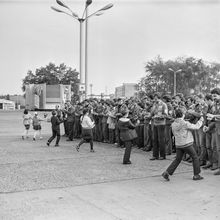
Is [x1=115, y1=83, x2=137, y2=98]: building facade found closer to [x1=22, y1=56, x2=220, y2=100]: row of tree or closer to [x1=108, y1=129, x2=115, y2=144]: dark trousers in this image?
[x1=22, y1=56, x2=220, y2=100]: row of tree

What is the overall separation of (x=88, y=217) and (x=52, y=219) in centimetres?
51

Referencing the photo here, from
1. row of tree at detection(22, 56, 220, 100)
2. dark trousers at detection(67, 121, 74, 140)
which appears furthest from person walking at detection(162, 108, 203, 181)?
row of tree at detection(22, 56, 220, 100)

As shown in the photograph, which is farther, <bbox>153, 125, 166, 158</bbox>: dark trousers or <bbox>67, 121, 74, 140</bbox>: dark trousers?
<bbox>67, 121, 74, 140</bbox>: dark trousers

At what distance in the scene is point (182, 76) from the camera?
62219 millimetres

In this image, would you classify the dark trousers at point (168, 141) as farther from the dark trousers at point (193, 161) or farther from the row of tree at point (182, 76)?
the row of tree at point (182, 76)

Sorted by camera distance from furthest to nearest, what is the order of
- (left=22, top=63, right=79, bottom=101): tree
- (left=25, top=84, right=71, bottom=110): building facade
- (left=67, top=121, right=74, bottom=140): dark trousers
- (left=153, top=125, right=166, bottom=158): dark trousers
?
(left=22, top=63, right=79, bottom=101): tree < (left=25, top=84, right=71, bottom=110): building facade < (left=67, top=121, right=74, bottom=140): dark trousers < (left=153, top=125, right=166, bottom=158): dark trousers

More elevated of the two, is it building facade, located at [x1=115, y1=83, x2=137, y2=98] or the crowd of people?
building facade, located at [x1=115, y1=83, x2=137, y2=98]

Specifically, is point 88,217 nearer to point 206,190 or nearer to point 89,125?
point 206,190

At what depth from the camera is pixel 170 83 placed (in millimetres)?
63031

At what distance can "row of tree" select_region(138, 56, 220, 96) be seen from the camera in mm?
61156

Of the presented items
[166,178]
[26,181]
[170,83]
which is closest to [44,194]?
[26,181]

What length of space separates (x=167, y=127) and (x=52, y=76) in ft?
275

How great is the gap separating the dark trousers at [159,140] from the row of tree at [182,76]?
163 feet

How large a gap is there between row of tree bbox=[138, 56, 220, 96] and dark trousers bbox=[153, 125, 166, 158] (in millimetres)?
49696
